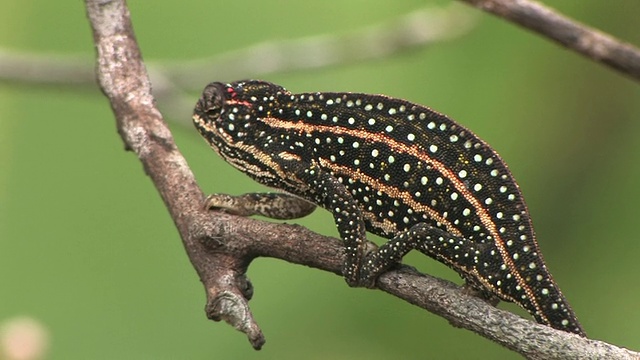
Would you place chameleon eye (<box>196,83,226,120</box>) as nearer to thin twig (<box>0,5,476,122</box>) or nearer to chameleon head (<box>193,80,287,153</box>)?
chameleon head (<box>193,80,287,153</box>)

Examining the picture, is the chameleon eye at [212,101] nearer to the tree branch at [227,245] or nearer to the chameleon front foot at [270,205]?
the tree branch at [227,245]

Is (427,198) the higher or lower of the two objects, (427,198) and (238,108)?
the lower

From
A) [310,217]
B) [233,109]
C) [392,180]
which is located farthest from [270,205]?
[310,217]

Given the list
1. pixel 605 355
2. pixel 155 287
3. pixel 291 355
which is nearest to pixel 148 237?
pixel 155 287

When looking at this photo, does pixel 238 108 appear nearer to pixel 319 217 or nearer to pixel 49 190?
pixel 319 217

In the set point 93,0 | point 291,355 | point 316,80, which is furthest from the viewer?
point 316,80

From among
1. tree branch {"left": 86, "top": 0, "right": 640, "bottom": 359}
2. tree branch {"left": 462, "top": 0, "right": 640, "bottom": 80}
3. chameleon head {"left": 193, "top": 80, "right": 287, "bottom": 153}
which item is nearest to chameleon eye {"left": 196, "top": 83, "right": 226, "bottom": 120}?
chameleon head {"left": 193, "top": 80, "right": 287, "bottom": 153}
